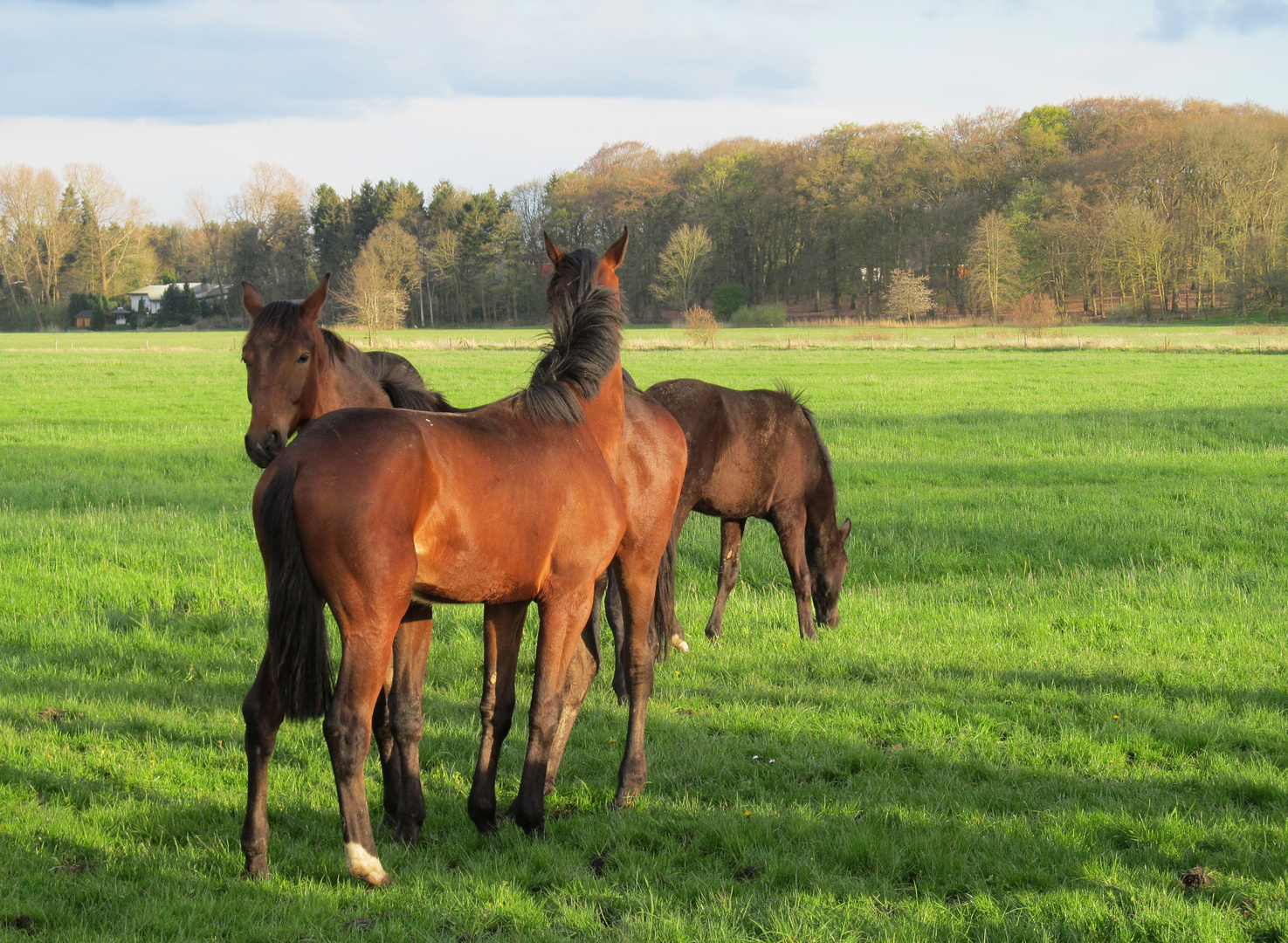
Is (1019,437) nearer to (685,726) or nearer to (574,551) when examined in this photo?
(685,726)

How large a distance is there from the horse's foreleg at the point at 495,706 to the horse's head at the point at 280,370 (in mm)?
1431

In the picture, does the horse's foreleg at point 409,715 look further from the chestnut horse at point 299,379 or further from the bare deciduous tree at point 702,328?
the bare deciduous tree at point 702,328

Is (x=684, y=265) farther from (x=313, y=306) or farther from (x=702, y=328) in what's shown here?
(x=313, y=306)

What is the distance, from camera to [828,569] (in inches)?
313

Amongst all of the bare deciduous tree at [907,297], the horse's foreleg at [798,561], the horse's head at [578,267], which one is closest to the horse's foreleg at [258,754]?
the horse's head at [578,267]

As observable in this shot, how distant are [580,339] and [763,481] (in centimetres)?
351

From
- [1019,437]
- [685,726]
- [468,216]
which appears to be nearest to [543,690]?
[685,726]

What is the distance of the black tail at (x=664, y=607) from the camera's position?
6.21 meters

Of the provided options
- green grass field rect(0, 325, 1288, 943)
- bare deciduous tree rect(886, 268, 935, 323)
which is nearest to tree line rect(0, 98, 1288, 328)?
bare deciduous tree rect(886, 268, 935, 323)

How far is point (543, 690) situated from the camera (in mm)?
3982

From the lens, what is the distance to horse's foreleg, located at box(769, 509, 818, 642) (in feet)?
24.5

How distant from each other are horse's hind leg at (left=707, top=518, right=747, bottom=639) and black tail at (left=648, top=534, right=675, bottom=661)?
2.88ft

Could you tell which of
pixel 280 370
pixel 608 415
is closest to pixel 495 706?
pixel 608 415

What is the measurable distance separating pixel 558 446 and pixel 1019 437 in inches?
600
